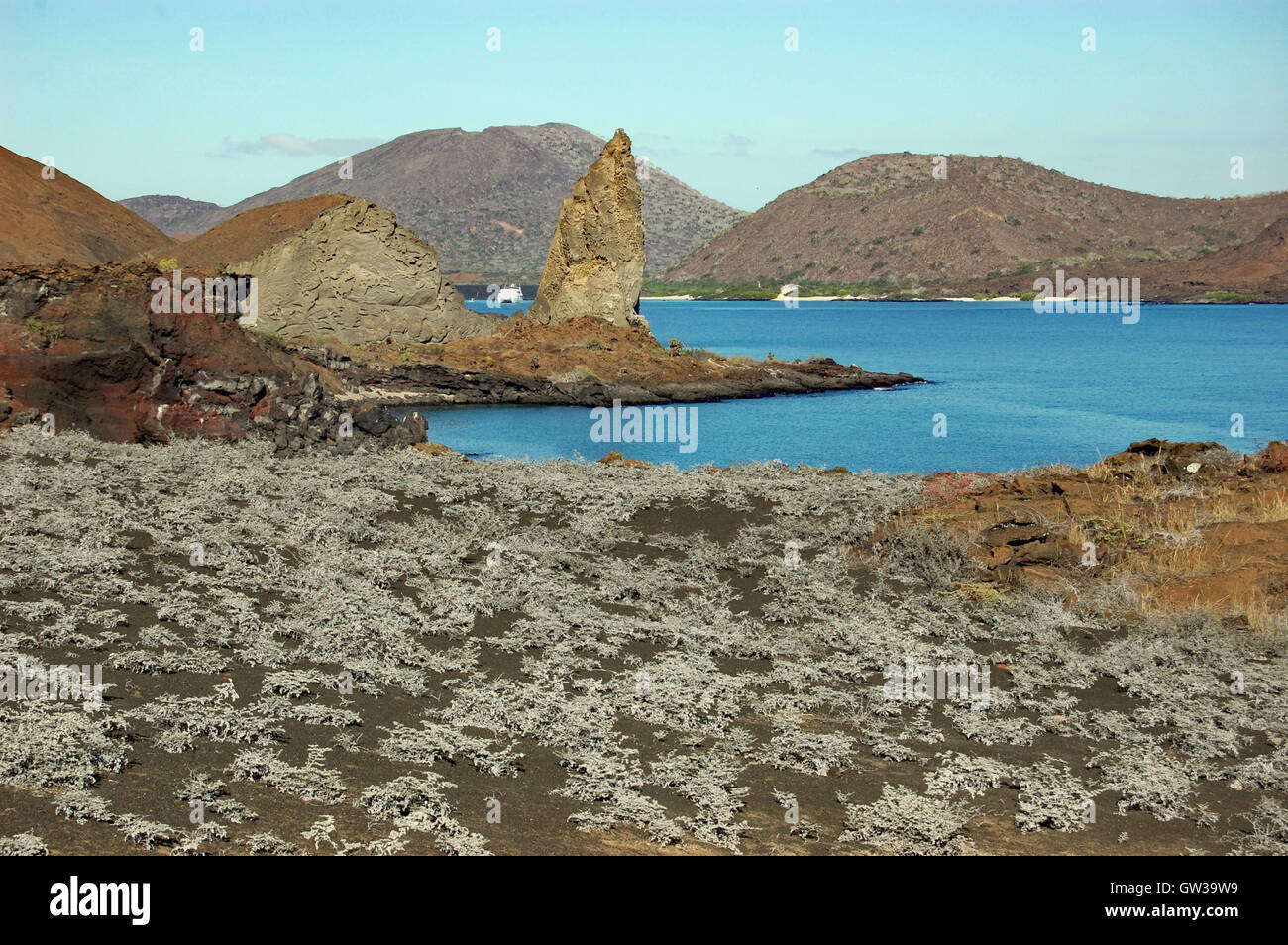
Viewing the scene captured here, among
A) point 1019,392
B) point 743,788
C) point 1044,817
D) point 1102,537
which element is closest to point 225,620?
point 743,788

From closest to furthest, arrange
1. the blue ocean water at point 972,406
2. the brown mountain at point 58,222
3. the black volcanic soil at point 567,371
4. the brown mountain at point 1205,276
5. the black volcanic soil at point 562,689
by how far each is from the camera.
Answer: the black volcanic soil at point 562,689 → the blue ocean water at point 972,406 → the black volcanic soil at point 567,371 → the brown mountain at point 58,222 → the brown mountain at point 1205,276

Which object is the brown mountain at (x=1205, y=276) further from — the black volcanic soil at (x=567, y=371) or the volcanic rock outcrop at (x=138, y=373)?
the volcanic rock outcrop at (x=138, y=373)

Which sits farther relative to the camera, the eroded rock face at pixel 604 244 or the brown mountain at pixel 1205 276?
the brown mountain at pixel 1205 276

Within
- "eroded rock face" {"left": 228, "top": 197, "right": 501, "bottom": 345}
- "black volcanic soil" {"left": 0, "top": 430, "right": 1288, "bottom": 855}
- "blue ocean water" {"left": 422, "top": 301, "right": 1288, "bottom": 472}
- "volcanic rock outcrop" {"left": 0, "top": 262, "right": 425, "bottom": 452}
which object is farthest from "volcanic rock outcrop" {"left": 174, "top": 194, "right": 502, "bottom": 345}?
"black volcanic soil" {"left": 0, "top": 430, "right": 1288, "bottom": 855}

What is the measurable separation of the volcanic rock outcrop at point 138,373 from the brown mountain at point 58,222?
5073 cm

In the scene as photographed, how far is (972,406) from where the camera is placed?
5653 cm

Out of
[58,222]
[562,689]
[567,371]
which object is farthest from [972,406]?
[58,222]

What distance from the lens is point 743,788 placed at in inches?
304

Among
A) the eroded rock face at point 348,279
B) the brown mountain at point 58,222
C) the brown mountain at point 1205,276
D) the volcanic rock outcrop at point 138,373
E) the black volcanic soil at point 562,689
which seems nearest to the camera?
the black volcanic soil at point 562,689

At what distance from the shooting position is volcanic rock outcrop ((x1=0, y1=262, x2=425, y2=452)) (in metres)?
18.6

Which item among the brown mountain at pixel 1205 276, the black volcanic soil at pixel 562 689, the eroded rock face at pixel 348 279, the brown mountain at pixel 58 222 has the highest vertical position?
the brown mountain at pixel 1205 276

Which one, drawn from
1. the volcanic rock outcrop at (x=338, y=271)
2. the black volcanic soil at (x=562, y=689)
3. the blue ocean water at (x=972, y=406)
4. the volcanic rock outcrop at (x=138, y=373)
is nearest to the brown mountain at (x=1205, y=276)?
the blue ocean water at (x=972, y=406)

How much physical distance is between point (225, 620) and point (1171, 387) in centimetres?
6491

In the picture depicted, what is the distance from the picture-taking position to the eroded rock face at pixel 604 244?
197 ft
